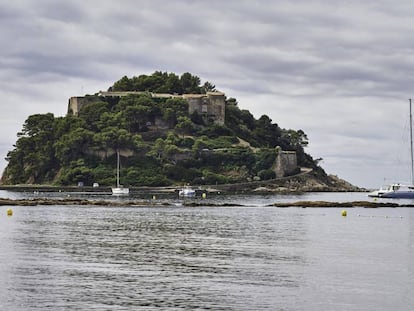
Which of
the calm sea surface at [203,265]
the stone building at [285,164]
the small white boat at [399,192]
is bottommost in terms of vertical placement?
the calm sea surface at [203,265]

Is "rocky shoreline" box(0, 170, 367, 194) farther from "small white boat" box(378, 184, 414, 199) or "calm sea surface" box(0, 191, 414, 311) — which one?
"calm sea surface" box(0, 191, 414, 311)

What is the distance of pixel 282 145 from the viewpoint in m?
191

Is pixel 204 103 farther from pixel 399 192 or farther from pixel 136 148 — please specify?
pixel 399 192

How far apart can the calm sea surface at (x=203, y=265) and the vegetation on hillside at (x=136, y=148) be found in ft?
304

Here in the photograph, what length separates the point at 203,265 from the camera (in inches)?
1481

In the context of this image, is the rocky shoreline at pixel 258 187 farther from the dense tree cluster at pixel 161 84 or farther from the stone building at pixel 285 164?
the dense tree cluster at pixel 161 84

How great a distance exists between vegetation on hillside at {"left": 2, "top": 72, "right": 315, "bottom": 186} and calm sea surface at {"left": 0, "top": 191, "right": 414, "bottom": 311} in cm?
9259

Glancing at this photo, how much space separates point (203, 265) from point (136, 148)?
13062 centimetres

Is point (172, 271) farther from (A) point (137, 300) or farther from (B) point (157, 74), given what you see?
(B) point (157, 74)

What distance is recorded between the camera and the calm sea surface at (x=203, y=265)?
2864cm

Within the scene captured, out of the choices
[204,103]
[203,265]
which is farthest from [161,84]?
[203,265]

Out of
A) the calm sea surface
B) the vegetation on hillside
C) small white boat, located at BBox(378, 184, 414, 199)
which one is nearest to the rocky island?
the vegetation on hillside

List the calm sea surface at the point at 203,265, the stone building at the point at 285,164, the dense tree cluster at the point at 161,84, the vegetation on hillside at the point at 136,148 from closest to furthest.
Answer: the calm sea surface at the point at 203,265 → the vegetation on hillside at the point at 136,148 → the stone building at the point at 285,164 → the dense tree cluster at the point at 161,84

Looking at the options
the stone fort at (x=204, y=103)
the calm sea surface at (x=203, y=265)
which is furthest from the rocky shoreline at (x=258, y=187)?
the calm sea surface at (x=203, y=265)
